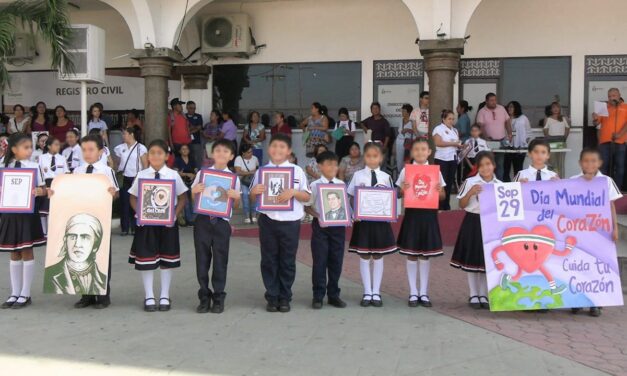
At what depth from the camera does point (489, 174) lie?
5.99 meters

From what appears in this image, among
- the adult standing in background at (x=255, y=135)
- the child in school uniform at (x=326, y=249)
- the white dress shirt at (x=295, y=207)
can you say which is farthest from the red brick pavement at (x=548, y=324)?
the adult standing in background at (x=255, y=135)

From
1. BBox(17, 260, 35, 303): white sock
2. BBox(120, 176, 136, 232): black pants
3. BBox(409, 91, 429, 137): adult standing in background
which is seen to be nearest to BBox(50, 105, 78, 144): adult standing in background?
BBox(120, 176, 136, 232): black pants

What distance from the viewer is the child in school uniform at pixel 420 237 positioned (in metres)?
6.04

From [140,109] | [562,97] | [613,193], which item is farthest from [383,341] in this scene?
[140,109]

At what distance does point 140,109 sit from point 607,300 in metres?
11.3

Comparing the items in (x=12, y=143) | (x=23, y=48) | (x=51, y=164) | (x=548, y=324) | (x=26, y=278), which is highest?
(x=23, y=48)

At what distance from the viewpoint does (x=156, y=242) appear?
586cm

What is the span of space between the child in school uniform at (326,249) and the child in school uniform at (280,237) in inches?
9.3

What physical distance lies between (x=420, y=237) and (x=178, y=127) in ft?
25.2

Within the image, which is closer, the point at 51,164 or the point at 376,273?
the point at 376,273

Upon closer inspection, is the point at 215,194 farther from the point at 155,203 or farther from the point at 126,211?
the point at 126,211

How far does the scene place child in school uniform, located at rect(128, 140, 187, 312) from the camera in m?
5.81

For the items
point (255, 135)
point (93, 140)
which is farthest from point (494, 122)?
point (93, 140)

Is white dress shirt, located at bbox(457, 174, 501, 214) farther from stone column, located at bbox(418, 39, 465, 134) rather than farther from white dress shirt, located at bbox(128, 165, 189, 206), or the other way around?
stone column, located at bbox(418, 39, 465, 134)
